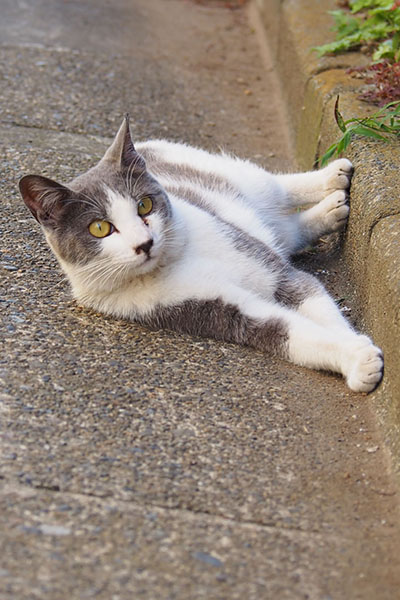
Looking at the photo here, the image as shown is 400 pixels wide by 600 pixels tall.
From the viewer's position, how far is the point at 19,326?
2717 mm

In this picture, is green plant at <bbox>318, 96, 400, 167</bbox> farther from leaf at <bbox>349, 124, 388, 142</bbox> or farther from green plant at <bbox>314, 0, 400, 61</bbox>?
green plant at <bbox>314, 0, 400, 61</bbox>

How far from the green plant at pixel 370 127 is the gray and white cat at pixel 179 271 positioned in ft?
1.63

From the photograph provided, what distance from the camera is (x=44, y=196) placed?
8.54 feet

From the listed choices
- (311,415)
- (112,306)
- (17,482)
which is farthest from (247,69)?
(17,482)

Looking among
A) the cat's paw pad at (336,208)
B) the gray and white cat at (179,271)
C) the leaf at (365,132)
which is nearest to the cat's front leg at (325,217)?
the cat's paw pad at (336,208)

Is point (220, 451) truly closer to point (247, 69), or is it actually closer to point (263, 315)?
point (263, 315)

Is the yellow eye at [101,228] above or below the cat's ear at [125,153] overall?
below

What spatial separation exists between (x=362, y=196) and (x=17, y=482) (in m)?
1.75

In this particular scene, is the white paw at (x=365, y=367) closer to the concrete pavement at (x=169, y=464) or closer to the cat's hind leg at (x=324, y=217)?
the concrete pavement at (x=169, y=464)

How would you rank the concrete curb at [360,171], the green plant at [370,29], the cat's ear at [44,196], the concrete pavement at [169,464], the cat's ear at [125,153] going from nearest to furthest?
1. the concrete pavement at [169,464]
2. the concrete curb at [360,171]
3. the cat's ear at [44,196]
4. the cat's ear at [125,153]
5. the green plant at [370,29]

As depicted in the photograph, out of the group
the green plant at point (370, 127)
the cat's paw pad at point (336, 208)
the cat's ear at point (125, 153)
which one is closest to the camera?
the cat's ear at point (125, 153)

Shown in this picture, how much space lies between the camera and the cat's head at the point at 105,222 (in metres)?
2.58

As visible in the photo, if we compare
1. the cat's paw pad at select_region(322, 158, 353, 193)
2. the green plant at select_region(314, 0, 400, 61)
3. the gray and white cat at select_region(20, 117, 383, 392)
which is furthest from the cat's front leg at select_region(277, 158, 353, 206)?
the green plant at select_region(314, 0, 400, 61)

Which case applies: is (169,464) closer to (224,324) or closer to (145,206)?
(224,324)
